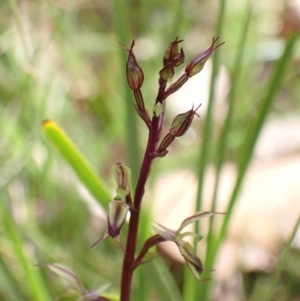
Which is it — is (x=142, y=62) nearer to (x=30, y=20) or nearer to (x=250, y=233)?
(x=30, y=20)

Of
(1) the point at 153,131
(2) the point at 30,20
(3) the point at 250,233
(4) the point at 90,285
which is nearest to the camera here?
(1) the point at 153,131

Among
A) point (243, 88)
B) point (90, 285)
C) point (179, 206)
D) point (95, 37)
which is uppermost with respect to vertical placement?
point (95, 37)

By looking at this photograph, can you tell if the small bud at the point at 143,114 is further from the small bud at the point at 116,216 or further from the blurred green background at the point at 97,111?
the blurred green background at the point at 97,111

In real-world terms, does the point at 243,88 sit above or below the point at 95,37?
below

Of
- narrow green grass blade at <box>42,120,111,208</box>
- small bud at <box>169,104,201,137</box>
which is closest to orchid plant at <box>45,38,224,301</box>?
small bud at <box>169,104,201,137</box>

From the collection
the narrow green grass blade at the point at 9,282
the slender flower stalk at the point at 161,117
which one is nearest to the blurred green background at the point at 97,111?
the narrow green grass blade at the point at 9,282

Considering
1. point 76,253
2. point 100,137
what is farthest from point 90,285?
point 100,137

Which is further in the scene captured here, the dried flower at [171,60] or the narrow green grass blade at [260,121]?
the narrow green grass blade at [260,121]
